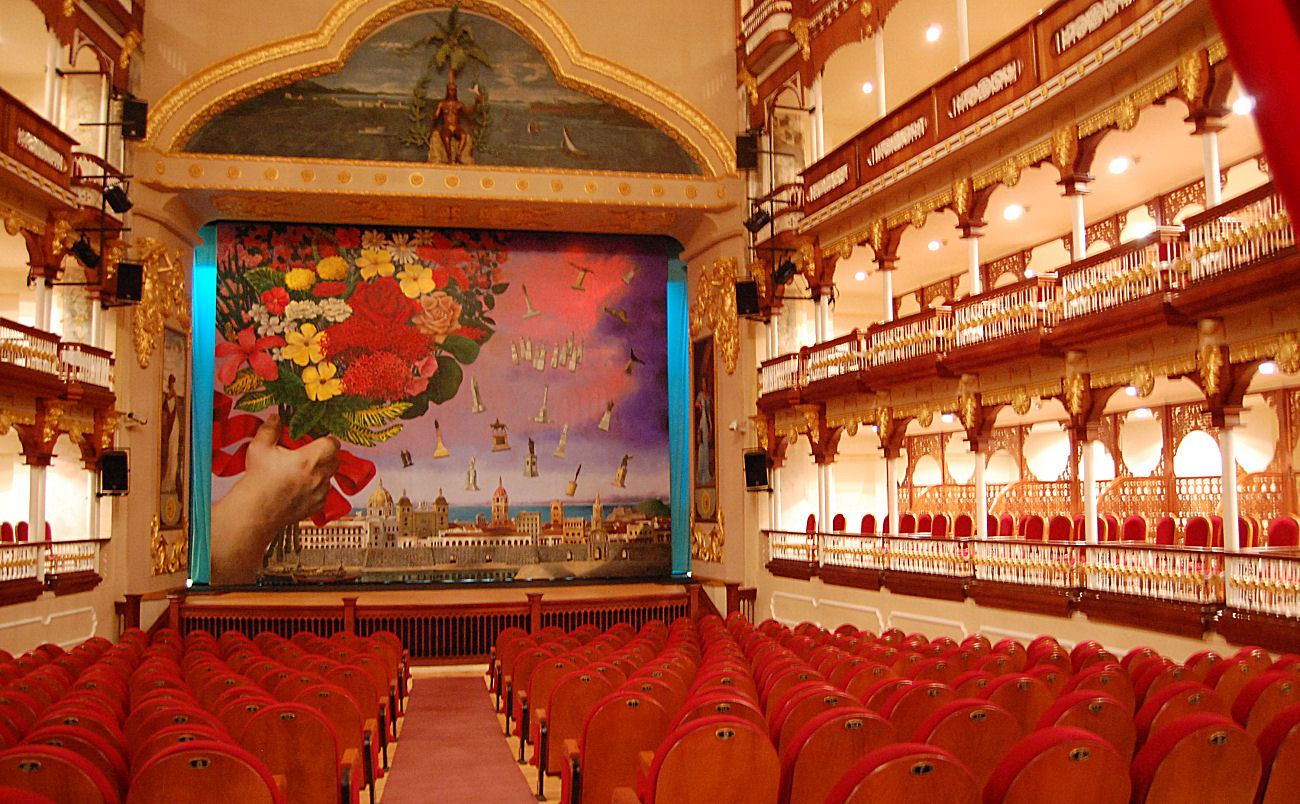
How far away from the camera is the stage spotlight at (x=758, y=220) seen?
68.1ft

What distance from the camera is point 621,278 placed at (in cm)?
2481

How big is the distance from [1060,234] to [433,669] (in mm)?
13953

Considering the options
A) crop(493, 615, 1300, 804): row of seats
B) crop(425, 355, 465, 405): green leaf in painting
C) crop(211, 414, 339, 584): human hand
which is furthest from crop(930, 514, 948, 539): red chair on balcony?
crop(211, 414, 339, 584): human hand

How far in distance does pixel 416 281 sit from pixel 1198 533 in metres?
16.4

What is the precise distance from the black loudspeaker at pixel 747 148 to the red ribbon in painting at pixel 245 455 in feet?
34.1

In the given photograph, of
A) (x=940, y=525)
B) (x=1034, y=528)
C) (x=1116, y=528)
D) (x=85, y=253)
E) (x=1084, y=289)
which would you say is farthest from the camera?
(x=940, y=525)

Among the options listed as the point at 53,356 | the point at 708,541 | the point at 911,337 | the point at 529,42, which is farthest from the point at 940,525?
the point at 53,356

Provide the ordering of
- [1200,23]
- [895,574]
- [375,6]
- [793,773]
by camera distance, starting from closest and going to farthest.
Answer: [793,773]
[1200,23]
[895,574]
[375,6]

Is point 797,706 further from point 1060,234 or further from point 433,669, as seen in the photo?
point 1060,234

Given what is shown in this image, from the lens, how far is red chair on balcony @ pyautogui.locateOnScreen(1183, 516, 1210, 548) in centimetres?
1427

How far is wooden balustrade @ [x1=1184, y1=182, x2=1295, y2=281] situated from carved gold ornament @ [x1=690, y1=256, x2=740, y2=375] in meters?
11.5

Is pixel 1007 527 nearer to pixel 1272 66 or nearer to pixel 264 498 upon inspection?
pixel 264 498

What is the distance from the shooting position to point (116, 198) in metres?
18.2

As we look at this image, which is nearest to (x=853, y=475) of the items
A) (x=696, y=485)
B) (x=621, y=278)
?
(x=696, y=485)
